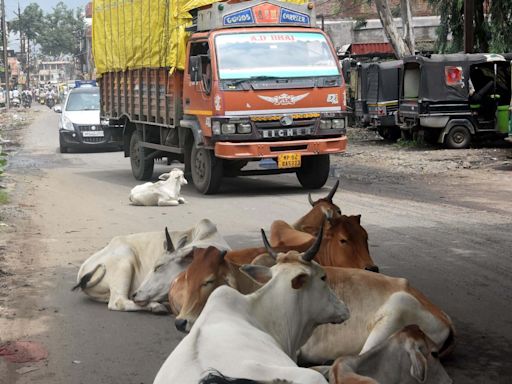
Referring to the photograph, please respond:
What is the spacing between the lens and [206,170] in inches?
596

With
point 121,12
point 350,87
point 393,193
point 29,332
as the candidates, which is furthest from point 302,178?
point 350,87

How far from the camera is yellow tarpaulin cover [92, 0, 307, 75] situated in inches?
611

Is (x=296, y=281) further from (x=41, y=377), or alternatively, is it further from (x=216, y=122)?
(x=216, y=122)

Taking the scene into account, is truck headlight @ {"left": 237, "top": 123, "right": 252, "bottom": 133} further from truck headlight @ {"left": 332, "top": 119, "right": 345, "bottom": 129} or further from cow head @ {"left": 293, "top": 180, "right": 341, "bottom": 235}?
cow head @ {"left": 293, "top": 180, "right": 341, "bottom": 235}

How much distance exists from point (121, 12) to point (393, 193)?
6468mm

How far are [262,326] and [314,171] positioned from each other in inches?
436

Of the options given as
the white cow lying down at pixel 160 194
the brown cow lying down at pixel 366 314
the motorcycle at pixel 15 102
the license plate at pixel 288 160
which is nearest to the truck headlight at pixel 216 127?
the white cow lying down at pixel 160 194

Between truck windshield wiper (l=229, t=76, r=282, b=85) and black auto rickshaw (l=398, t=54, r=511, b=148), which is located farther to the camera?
black auto rickshaw (l=398, t=54, r=511, b=148)

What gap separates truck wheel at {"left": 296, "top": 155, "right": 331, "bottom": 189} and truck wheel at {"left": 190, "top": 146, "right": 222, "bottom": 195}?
1477mm

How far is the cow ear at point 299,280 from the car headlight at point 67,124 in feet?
74.1

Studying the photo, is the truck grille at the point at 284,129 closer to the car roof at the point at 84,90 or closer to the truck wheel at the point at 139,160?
the truck wheel at the point at 139,160

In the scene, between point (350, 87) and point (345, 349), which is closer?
point (345, 349)

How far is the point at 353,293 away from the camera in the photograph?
5.62 meters

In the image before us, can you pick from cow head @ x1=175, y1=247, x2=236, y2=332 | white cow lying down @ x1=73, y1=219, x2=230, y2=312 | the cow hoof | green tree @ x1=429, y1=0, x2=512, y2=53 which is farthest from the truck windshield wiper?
green tree @ x1=429, y1=0, x2=512, y2=53
